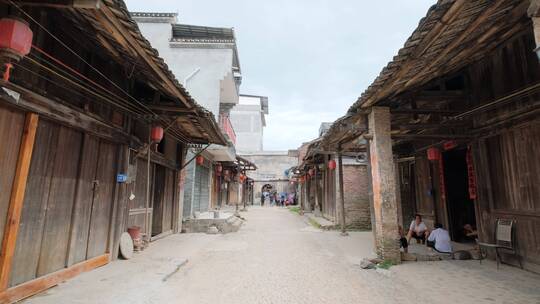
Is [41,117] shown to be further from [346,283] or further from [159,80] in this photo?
[346,283]

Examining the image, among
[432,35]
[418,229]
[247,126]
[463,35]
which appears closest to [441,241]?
[418,229]

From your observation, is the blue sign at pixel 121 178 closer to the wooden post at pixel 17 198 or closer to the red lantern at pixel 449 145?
the wooden post at pixel 17 198

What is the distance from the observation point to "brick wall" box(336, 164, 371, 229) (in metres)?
12.7

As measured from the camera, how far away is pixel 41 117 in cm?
408

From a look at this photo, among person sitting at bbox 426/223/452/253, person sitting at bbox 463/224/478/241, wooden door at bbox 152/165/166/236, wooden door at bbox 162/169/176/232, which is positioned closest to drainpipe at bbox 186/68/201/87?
wooden door at bbox 162/169/176/232

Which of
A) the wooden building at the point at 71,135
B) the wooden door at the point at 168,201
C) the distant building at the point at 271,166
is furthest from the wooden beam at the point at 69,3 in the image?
the distant building at the point at 271,166

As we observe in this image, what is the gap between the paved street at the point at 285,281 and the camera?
418 cm

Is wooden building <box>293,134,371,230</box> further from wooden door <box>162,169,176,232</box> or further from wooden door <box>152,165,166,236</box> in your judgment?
wooden door <box>152,165,166,236</box>

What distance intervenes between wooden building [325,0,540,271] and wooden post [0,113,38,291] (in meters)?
5.31

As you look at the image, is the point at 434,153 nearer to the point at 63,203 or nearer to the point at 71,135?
the point at 71,135

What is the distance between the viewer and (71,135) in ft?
15.7

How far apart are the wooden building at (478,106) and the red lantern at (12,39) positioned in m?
4.52

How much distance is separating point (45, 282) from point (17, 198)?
4.53 ft

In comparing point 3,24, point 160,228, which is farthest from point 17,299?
point 160,228
